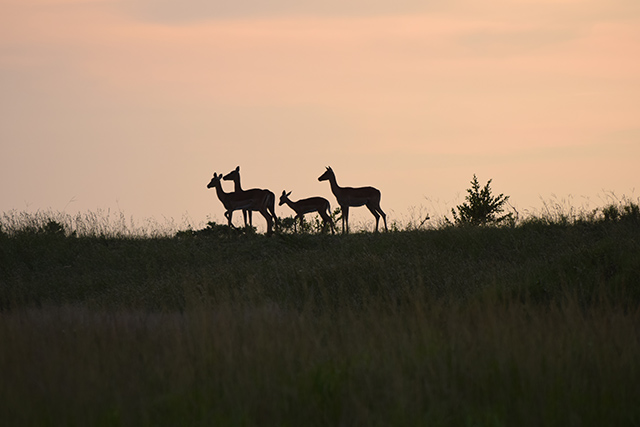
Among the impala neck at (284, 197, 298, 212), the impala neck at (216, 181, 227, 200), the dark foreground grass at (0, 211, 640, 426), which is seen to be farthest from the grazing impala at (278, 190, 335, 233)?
the dark foreground grass at (0, 211, 640, 426)

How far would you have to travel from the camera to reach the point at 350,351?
26.4 ft

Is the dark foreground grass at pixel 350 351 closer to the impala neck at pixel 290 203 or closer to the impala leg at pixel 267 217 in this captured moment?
the impala leg at pixel 267 217

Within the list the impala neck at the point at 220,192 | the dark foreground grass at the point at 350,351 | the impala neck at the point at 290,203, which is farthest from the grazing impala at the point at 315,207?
the dark foreground grass at the point at 350,351

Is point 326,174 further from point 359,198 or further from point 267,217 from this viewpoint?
point 267,217

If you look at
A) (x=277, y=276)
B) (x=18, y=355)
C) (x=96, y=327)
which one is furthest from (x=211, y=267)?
(x=18, y=355)

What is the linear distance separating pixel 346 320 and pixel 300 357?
2645mm

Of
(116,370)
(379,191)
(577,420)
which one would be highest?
Answer: (379,191)

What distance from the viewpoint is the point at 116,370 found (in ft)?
25.1

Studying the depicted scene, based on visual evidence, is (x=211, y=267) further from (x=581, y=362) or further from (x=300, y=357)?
(x=581, y=362)

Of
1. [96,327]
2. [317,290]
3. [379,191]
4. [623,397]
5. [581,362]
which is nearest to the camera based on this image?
[623,397]

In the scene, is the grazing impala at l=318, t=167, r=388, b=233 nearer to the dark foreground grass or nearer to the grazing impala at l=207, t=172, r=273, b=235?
the grazing impala at l=207, t=172, r=273, b=235

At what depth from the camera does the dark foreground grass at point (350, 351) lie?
6227mm

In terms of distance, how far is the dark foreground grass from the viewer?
623 cm

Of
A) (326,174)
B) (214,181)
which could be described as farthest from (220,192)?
(326,174)
